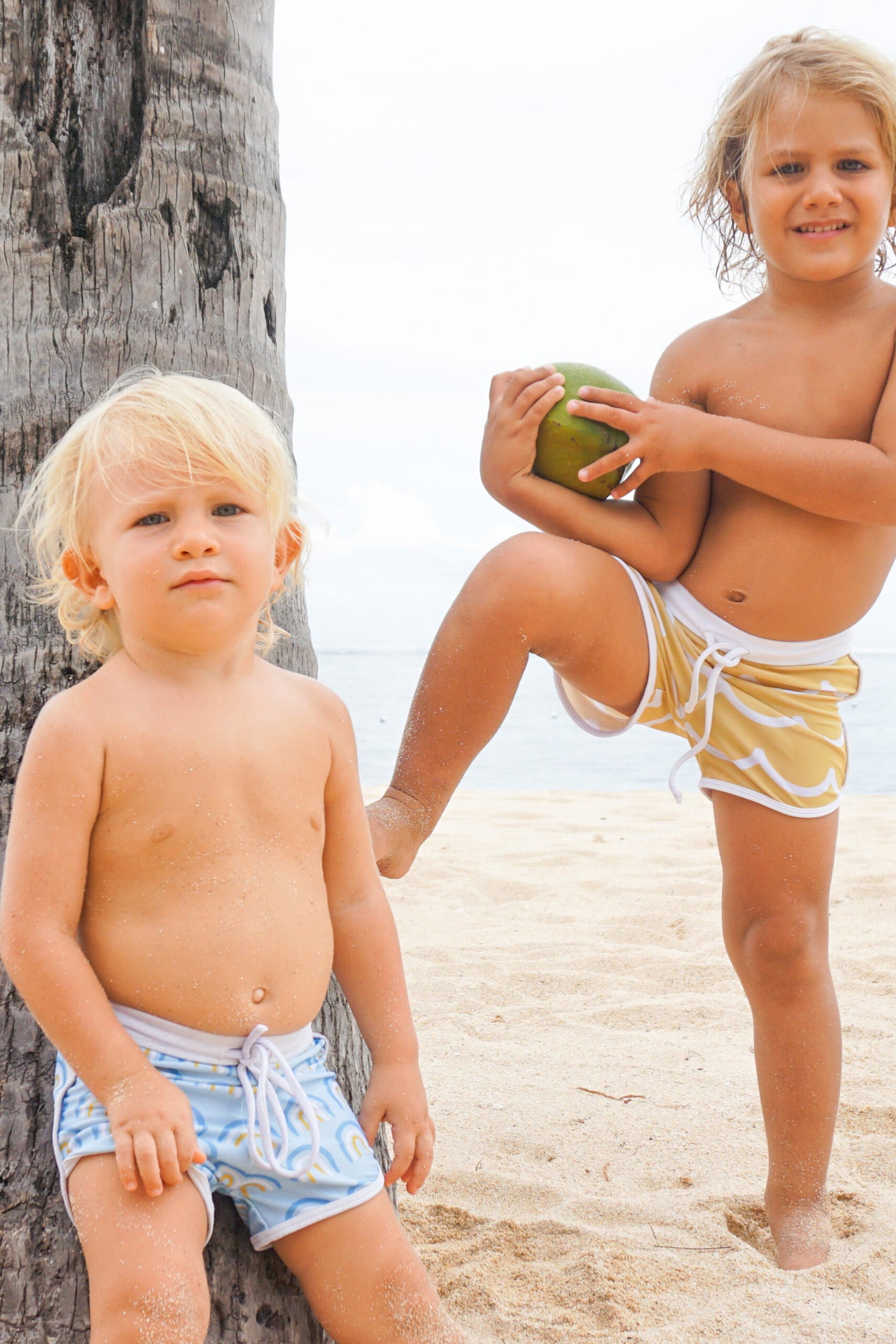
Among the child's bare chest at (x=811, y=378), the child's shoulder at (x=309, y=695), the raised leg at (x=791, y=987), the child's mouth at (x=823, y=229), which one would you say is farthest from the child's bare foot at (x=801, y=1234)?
the child's mouth at (x=823, y=229)

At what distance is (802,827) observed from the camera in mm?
2641

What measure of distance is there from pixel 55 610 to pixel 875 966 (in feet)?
11.7

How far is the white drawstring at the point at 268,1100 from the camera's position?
1.68 meters

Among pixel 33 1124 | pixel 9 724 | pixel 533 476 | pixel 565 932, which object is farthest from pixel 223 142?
pixel 565 932

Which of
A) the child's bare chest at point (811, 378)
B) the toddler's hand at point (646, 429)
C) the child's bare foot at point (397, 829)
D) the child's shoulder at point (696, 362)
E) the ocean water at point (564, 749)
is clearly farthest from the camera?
the ocean water at point (564, 749)

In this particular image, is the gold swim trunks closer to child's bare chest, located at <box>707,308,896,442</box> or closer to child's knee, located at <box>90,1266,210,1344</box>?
child's bare chest, located at <box>707,308,896,442</box>

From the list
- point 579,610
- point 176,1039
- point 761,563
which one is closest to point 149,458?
point 176,1039

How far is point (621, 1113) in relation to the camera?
3.32 m

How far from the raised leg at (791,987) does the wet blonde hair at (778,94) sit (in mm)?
1401

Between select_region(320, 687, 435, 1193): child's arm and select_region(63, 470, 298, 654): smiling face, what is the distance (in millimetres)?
295

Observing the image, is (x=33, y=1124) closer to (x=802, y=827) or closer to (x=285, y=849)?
(x=285, y=849)

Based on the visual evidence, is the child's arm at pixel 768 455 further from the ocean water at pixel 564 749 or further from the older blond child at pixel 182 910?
the ocean water at pixel 564 749

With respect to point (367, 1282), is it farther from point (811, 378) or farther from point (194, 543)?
point (811, 378)

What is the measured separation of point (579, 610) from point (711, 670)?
1.28 ft
